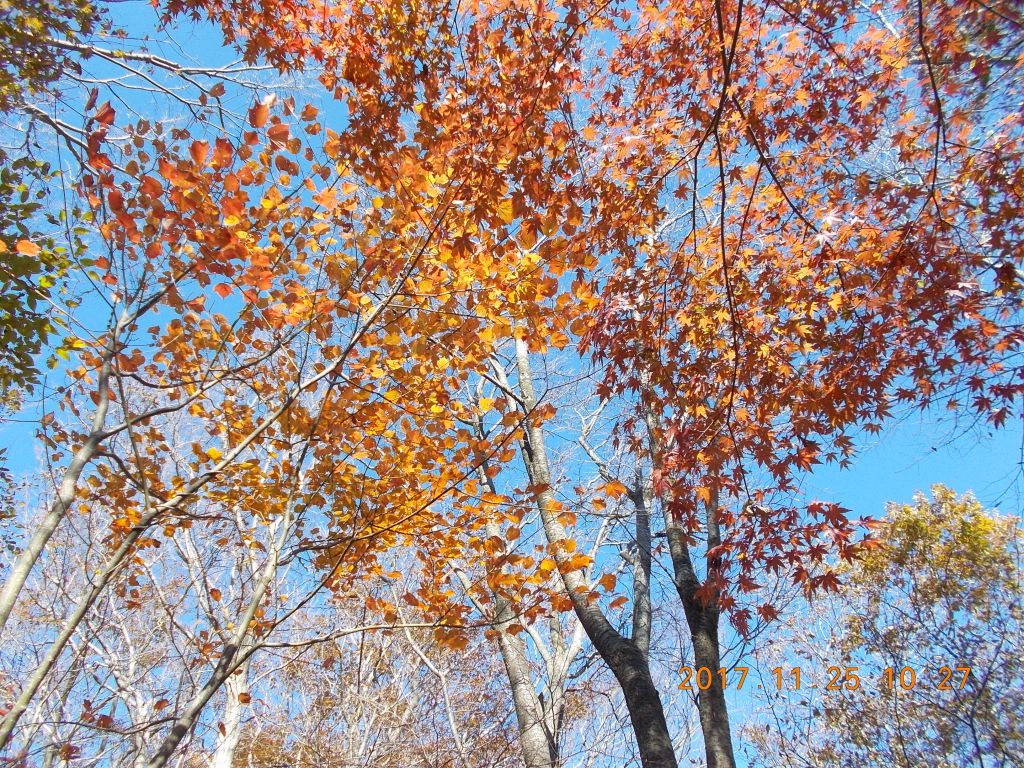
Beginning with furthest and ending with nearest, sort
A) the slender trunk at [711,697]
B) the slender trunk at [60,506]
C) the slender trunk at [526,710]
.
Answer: the slender trunk at [526,710], the slender trunk at [711,697], the slender trunk at [60,506]

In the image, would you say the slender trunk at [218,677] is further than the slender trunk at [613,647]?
No

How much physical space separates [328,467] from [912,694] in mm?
8955

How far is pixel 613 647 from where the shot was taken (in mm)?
3625

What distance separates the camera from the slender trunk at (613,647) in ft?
10.6

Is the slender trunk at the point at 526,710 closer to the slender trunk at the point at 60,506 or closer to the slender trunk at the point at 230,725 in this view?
the slender trunk at the point at 60,506

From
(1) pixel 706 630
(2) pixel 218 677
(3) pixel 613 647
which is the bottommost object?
(2) pixel 218 677

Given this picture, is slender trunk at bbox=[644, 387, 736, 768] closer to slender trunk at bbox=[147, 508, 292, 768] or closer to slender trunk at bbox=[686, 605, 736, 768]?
slender trunk at bbox=[686, 605, 736, 768]

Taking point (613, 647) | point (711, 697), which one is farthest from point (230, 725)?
point (711, 697)

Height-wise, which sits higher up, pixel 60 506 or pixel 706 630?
pixel 706 630

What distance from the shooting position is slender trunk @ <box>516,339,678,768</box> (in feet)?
10.6

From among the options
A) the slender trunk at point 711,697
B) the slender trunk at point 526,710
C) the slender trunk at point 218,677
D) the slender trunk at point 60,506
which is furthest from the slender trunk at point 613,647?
the slender trunk at point 60,506

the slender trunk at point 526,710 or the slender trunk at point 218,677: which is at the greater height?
the slender trunk at point 526,710

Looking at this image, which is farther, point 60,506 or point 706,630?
point 706,630

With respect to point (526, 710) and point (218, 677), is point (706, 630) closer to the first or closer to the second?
point (526, 710)
